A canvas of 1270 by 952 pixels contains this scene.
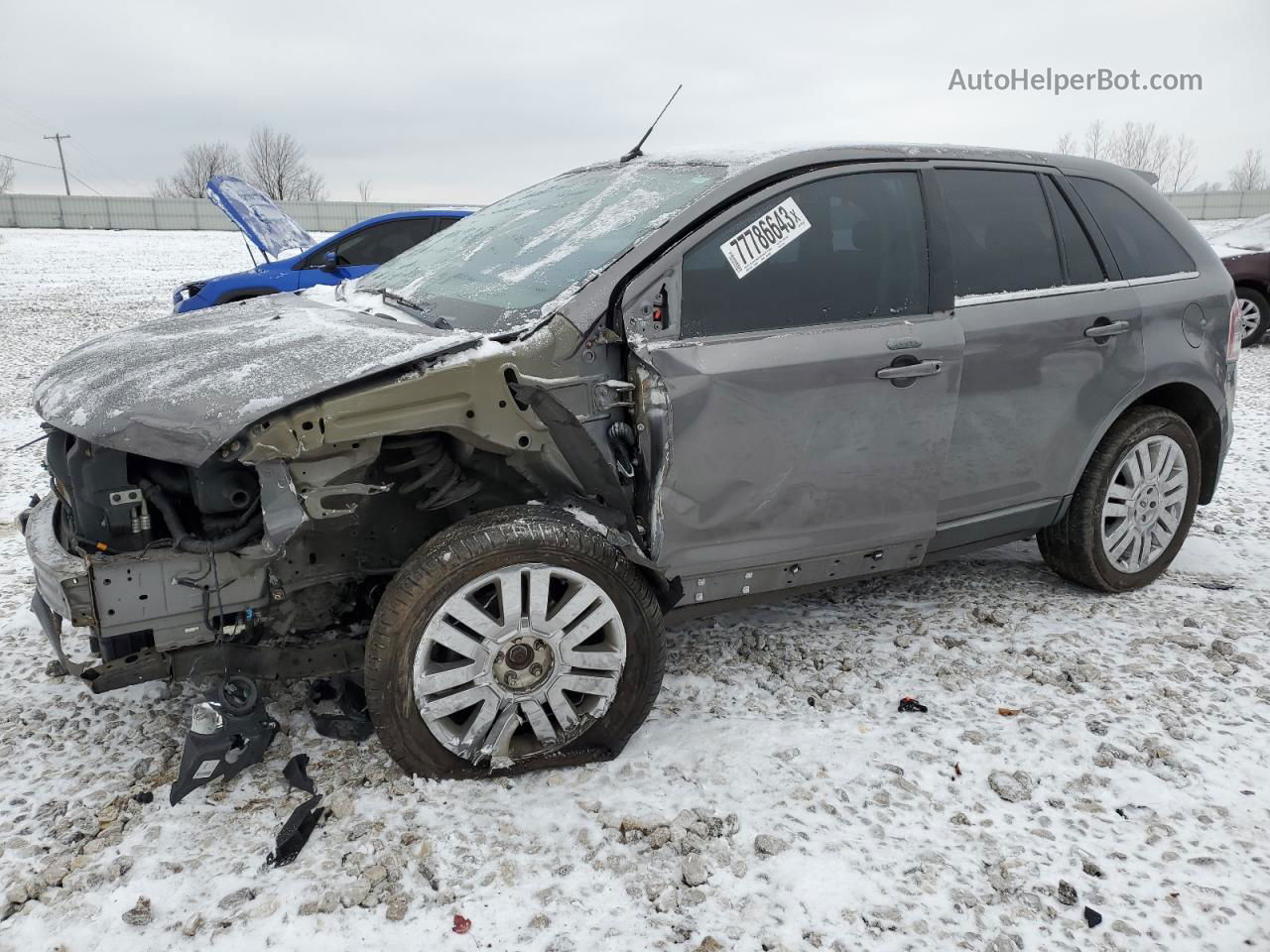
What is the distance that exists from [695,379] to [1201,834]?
1.87m

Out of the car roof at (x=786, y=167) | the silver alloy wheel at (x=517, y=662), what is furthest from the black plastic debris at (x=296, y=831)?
the car roof at (x=786, y=167)

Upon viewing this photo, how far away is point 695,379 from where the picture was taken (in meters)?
2.67

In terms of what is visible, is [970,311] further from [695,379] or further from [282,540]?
[282,540]

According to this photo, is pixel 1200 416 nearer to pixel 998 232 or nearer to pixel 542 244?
pixel 998 232

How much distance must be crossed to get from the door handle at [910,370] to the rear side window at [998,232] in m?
0.34

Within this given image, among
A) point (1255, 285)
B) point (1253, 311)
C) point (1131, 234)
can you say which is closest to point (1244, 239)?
point (1255, 285)

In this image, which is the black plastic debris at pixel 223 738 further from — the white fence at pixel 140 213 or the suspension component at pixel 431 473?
the white fence at pixel 140 213

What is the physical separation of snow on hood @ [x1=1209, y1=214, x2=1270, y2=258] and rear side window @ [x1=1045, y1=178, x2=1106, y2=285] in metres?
8.39

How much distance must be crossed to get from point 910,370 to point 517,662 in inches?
62.4

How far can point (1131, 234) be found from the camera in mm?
3791

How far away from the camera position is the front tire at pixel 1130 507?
376 cm

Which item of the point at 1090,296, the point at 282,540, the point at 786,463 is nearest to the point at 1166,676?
the point at 1090,296

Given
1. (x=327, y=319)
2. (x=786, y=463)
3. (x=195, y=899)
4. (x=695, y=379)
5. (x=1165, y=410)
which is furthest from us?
(x=1165, y=410)

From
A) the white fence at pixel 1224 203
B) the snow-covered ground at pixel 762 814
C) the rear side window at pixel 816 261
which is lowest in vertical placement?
the snow-covered ground at pixel 762 814
